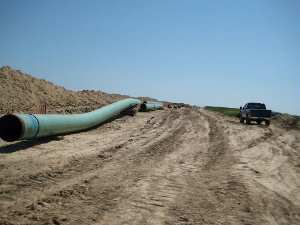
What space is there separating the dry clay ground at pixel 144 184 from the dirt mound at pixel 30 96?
8728 mm

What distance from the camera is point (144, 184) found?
18.6 feet

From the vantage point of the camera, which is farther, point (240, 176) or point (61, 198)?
point (240, 176)

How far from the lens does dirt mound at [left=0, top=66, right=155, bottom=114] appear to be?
56.4ft

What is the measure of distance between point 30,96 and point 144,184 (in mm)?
17227

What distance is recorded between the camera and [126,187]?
17.9ft

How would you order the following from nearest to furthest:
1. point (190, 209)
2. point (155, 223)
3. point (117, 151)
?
point (155, 223) → point (190, 209) → point (117, 151)

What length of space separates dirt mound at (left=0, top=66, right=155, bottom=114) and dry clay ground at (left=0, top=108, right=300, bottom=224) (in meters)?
8.73

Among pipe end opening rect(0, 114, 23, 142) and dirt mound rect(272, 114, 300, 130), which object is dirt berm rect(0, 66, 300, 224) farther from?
dirt mound rect(272, 114, 300, 130)

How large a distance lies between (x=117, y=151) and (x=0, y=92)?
14.0 m

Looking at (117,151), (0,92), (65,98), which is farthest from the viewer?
(65,98)

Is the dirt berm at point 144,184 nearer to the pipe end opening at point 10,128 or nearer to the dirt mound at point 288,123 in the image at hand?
the pipe end opening at point 10,128

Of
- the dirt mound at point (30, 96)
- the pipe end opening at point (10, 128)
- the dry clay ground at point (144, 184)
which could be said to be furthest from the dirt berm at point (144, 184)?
the dirt mound at point (30, 96)

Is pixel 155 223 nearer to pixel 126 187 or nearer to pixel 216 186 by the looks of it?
pixel 126 187

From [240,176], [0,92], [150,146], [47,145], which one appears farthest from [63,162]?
[0,92]
